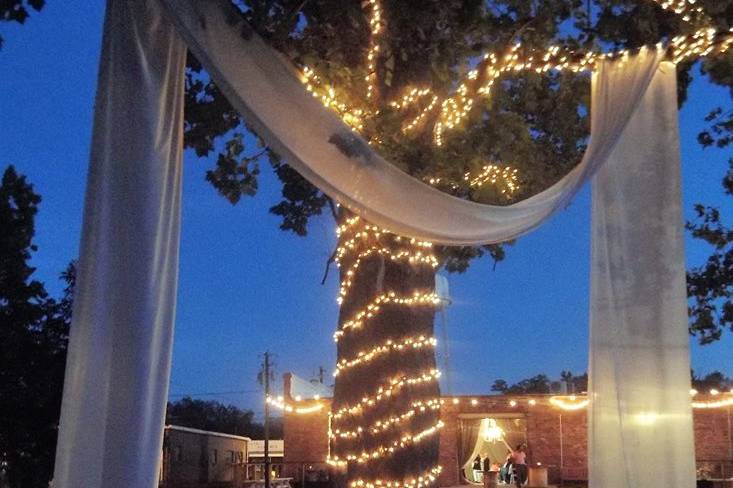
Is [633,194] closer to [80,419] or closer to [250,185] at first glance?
[80,419]

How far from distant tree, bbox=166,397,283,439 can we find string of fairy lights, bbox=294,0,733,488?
35.0 meters

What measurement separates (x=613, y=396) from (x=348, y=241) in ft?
4.91

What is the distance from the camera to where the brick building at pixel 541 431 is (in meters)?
15.0

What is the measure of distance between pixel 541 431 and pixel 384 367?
12.6 m

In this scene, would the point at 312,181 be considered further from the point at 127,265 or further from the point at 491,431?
the point at 491,431

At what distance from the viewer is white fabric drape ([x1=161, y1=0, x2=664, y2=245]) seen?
286 centimetres

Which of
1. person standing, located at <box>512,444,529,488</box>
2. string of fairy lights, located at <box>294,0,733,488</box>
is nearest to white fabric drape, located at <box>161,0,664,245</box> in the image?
string of fairy lights, located at <box>294,0,733,488</box>

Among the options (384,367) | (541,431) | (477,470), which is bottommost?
(477,470)

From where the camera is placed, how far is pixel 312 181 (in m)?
3.03

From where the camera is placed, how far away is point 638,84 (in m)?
3.64

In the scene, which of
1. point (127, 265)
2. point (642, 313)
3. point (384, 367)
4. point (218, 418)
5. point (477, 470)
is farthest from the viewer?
point (218, 418)

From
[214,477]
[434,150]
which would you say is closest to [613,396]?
[434,150]

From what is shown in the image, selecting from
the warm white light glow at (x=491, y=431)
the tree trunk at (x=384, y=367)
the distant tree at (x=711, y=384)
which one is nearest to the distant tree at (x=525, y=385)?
the distant tree at (x=711, y=384)

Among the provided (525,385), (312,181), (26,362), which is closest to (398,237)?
(312,181)
